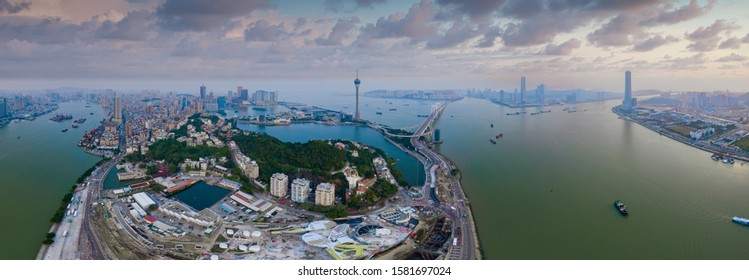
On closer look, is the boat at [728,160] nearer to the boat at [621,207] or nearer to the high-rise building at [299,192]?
the boat at [621,207]

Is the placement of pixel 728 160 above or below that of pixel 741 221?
above

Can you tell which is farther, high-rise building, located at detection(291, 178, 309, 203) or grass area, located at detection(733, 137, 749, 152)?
grass area, located at detection(733, 137, 749, 152)

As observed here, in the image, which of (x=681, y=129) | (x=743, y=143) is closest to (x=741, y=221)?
(x=743, y=143)

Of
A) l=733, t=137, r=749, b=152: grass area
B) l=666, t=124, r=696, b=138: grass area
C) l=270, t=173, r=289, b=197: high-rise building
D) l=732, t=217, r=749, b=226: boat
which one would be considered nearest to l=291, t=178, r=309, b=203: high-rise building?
l=270, t=173, r=289, b=197: high-rise building

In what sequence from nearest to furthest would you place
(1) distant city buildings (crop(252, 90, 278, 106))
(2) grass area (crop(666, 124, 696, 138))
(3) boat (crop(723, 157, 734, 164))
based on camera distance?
(3) boat (crop(723, 157, 734, 164)) < (2) grass area (crop(666, 124, 696, 138)) < (1) distant city buildings (crop(252, 90, 278, 106))

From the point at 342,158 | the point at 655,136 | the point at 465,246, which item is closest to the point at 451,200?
the point at 465,246

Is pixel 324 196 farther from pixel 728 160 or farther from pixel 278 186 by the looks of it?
pixel 728 160

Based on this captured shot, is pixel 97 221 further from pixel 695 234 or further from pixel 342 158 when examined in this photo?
pixel 695 234

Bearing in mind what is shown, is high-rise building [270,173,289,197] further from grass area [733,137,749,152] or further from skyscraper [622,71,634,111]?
skyscraper [622,71,634,111]

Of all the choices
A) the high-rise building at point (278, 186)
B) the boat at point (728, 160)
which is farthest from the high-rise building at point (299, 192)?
the boat at point (728, 160)

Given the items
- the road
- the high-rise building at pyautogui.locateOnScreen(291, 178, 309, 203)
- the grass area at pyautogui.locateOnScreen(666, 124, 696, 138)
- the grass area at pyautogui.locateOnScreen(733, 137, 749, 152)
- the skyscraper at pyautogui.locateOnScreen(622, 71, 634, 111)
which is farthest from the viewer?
the skyscraper at pyautogui.locateOnScreen(622, 71, 634, 111)

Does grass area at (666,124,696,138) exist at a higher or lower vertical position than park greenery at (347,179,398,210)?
higher
